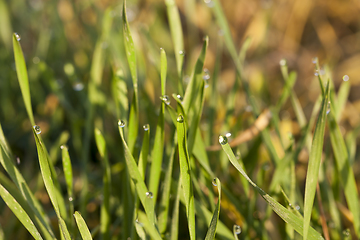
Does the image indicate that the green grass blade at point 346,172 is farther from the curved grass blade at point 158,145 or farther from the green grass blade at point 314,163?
the curved grass blade at point 158,145

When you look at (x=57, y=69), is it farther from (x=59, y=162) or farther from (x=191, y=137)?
(x=191, y=137)

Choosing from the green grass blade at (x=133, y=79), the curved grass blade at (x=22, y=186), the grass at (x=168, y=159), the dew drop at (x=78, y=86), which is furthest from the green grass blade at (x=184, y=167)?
the dew drop at (x=78, y=86)

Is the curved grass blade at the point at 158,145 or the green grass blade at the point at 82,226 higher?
the curved grass blade at the point at 158,145

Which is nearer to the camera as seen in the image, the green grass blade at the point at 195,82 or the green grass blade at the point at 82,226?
the green grass blade at the point at 82,226

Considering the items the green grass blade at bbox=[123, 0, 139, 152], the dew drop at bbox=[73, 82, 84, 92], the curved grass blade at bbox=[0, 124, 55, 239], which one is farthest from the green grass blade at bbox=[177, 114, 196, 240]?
the dew drop at bbox=[73, 82, 84, 92]

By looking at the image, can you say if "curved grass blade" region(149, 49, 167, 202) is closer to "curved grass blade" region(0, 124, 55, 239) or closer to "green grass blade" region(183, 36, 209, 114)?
"green grass blade" region(183, 36, 209, 114)

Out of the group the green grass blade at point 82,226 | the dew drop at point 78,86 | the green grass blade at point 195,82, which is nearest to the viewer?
the green grass blade at point 82,226

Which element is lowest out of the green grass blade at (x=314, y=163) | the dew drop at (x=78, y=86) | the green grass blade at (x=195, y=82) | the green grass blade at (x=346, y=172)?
the green grass blade at (x=346, y=172)

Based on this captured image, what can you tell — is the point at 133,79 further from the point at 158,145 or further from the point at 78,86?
the point at 78,86
